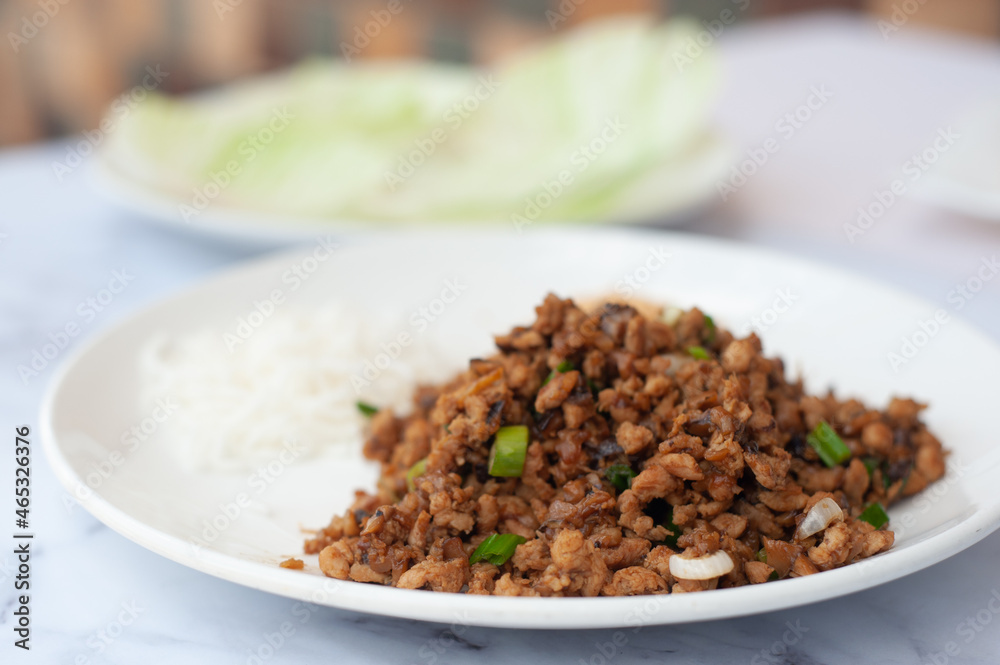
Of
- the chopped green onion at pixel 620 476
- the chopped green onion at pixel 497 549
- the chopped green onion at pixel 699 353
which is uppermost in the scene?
the chopped green onion at pixel 699 353

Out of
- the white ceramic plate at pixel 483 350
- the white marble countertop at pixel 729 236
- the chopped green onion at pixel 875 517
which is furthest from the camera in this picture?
the chopped green onion at pixel 875 517

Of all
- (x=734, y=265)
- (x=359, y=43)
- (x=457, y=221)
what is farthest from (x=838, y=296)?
(x=359, y=43)

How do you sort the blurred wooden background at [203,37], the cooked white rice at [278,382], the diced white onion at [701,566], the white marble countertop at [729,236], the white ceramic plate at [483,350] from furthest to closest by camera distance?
1. the blurred wooden background at [203,37]
2. the cooked white rice at [278,382]
3. the white marble countertop at [729,236]
4. the diced white onion at [701,566]
5. the white ceramic plate at [483,350]

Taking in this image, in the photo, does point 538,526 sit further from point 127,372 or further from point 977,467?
point 127,372

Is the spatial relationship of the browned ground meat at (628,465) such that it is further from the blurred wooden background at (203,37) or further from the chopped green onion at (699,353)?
the blurred wooden background at (203,37)

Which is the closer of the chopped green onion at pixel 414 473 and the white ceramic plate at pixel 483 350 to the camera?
the white ceramic plate at pixel 483 350

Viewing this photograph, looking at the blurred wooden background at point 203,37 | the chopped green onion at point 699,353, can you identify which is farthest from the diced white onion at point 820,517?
the blurred wooden background at point 203,37
